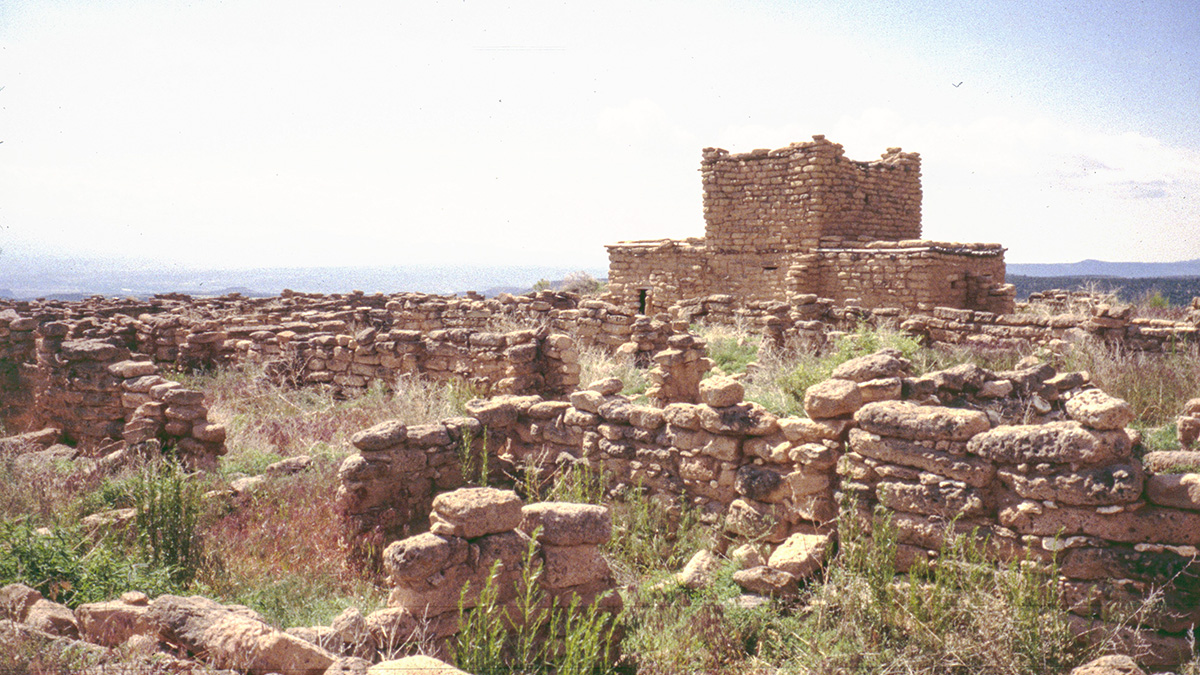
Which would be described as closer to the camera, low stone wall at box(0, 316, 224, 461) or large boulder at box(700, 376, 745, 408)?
large boulder at box(700, 376, 745, 408)

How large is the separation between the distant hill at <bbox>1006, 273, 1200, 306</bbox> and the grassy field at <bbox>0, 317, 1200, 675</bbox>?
15745 mm

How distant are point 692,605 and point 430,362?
766 centimetres

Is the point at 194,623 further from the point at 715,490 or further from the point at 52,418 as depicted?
the point at 52,418

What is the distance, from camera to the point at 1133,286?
4881 centimetres

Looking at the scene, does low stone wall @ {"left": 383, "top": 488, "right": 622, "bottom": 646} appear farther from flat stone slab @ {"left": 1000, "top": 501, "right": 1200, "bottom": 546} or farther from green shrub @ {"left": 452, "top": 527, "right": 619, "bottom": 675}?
flat stone slab @ {"left": 1000, "top": 501, "right": 1200, "bottom": 546}

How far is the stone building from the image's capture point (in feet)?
54.1

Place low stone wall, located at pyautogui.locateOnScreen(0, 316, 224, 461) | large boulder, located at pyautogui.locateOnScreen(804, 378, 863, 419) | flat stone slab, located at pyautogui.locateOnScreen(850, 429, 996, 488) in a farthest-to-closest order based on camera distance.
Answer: low stone wall, located at pyautogui.locateOnScreen(0, 316, 224, 461) → large boulder, located at pyautogui.locateOnScreen(804, 378, 863, 419) → flat stone slab, located at pyautogui.locateOnScreen(850, 429, 996, 488)

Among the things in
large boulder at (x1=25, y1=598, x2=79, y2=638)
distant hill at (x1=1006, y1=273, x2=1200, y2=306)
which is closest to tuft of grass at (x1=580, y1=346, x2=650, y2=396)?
large boulder at (x1=25, y1=598, x2=79, y2=638)

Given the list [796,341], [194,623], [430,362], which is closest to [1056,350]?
[796,341]

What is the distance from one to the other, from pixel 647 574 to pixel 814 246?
14.9 metres

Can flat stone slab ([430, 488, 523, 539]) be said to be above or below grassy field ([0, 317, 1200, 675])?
above

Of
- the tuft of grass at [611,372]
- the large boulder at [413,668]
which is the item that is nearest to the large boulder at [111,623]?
the large boulder at [413,668]

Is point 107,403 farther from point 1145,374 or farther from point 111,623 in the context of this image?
point 1145,374

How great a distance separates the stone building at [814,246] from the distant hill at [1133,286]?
306 cm
